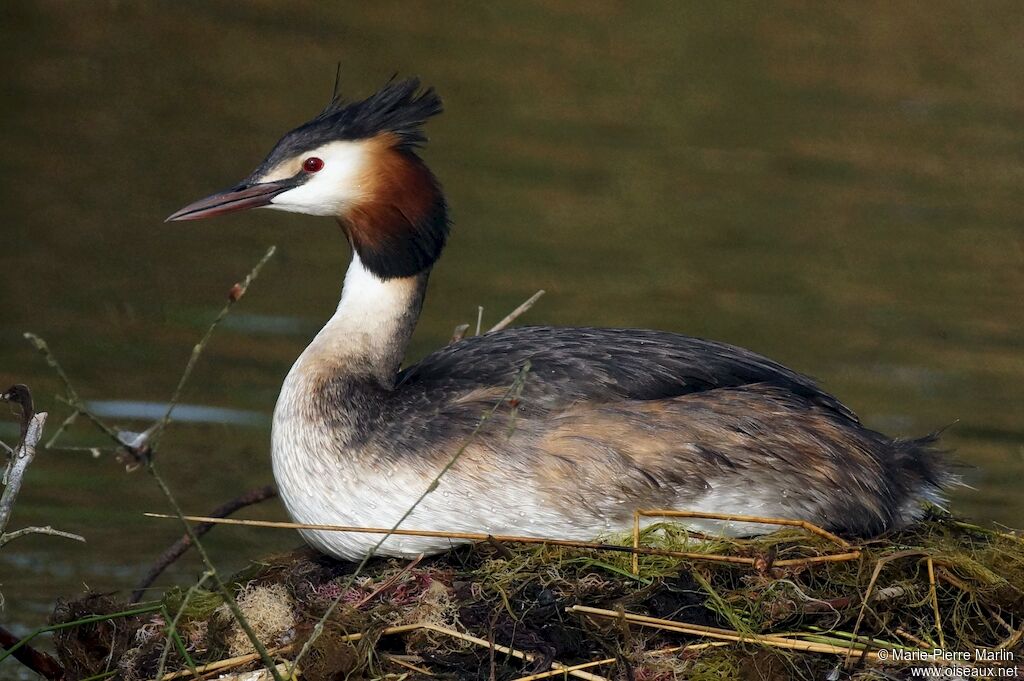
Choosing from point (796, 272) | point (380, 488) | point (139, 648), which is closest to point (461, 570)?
point (380, 488)

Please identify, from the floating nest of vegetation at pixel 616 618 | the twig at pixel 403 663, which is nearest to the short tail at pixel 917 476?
the floating nest of vegetation at pixel 616 618

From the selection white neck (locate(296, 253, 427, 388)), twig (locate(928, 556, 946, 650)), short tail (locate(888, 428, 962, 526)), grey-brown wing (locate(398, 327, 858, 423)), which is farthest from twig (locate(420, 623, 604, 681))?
short tail (locate(888, 428, 962, 526))

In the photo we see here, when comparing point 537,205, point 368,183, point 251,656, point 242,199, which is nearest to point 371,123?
point 368,183

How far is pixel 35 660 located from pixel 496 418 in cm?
167

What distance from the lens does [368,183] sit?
618cm

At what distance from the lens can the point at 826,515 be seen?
5820mm

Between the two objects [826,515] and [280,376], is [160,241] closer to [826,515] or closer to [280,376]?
[280,376]

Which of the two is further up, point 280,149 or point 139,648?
point 280,149

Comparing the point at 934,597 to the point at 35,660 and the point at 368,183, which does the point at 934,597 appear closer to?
the point at 368,183

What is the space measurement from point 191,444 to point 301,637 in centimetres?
470

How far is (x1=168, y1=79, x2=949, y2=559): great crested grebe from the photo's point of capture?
5.66 metres

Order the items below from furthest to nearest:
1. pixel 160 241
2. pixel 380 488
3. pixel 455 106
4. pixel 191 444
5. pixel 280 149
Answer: pixel 455 106, pixel 160 241, pixel 191 444, pixel 280 149, pixel 380 488

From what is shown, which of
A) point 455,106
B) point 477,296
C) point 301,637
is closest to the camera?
point 301,637

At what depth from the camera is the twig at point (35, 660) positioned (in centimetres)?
532
